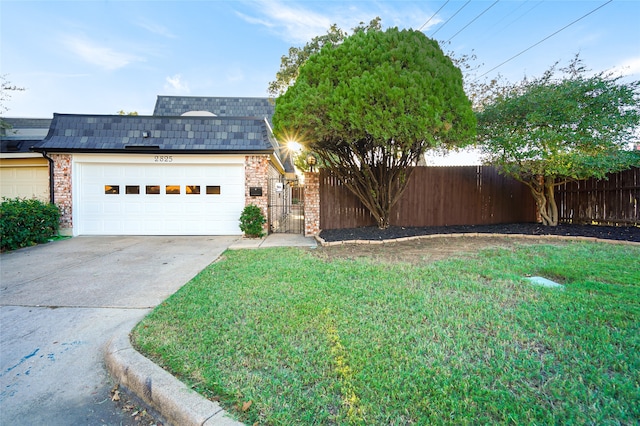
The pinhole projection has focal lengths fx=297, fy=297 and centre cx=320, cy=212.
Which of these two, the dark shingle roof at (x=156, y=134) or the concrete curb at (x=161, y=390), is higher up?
the dark shingle roof at (x=156, y=134)

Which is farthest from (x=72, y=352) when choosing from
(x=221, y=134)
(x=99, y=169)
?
(x=99, y=169)

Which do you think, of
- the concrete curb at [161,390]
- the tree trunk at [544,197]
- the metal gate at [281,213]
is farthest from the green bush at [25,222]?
the tree trunk at [544,197]

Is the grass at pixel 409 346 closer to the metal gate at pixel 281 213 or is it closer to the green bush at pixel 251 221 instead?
the green bush at pixel 251 221

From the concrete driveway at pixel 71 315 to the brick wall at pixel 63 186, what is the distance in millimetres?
2177

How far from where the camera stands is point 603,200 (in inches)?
344

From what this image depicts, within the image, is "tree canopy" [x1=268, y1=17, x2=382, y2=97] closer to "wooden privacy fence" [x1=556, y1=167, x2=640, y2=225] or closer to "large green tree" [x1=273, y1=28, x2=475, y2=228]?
"large green tree" [x1=273, y1=28, x2=475, y2=228]

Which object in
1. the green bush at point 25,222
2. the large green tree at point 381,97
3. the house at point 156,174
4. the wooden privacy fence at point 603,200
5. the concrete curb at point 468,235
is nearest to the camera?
the large green tree at point 381,97

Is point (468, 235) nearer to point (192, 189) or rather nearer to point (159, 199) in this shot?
point (192, 189)

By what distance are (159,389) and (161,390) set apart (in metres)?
0.02

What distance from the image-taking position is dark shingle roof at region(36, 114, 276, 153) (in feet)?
29.6

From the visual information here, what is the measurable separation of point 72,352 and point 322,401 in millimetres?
2375

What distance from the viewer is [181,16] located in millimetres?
8469

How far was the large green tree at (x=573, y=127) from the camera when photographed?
23.6ft

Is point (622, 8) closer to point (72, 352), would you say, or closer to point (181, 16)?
point (181, 16)
